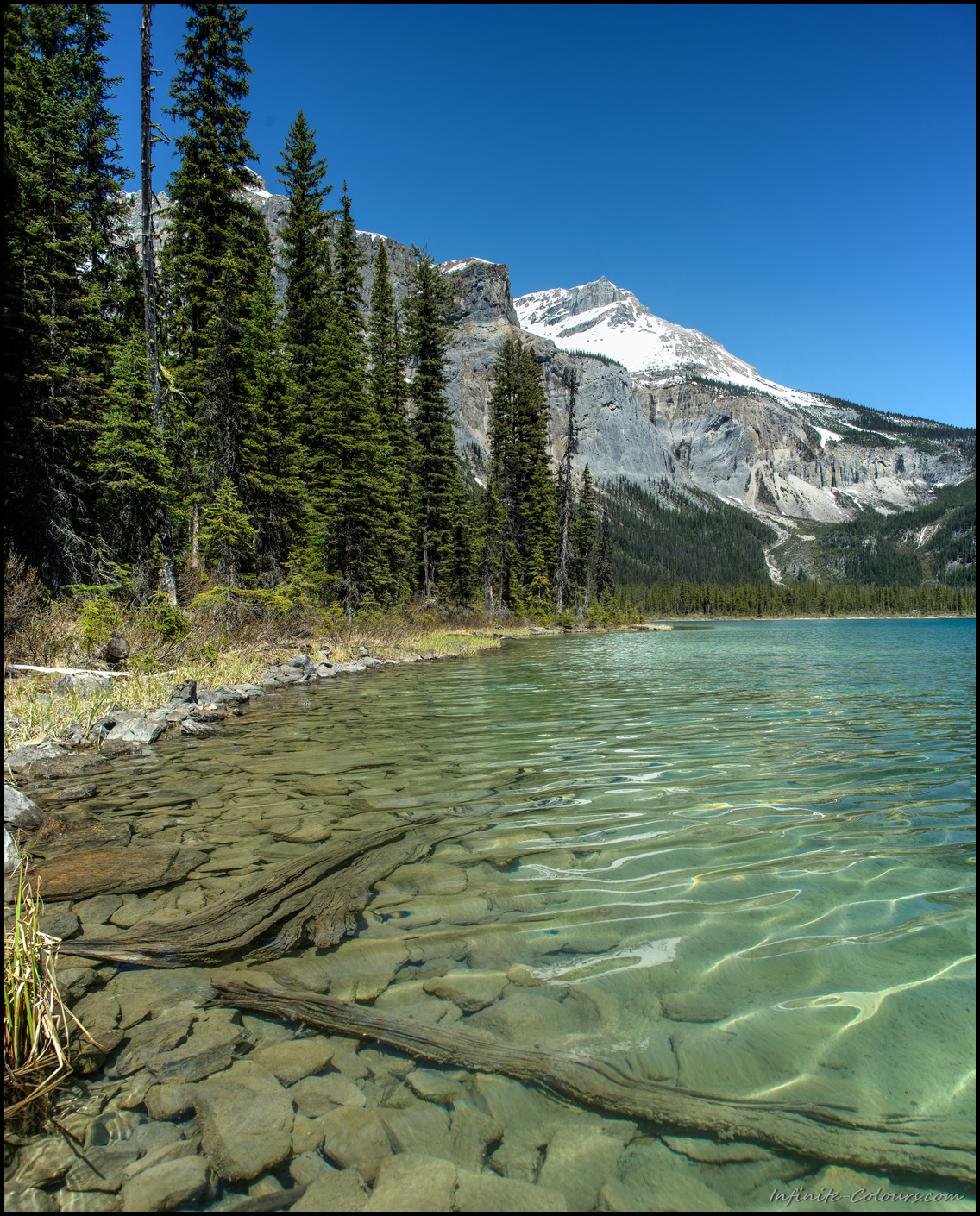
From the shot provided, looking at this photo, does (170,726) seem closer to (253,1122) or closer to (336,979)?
(336,979)

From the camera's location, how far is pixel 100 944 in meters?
3.32

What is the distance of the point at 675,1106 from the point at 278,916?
2.35 m

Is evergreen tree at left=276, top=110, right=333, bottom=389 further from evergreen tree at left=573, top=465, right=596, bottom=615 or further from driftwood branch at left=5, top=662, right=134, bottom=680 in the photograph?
evergreen tree at left=573, top=465, right=596, bottom=615

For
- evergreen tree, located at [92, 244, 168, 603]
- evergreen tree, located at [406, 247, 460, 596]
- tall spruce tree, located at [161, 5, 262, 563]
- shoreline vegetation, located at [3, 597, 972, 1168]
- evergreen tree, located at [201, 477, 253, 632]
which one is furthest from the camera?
evergreen tree, located at [406, 247, 460, 596]

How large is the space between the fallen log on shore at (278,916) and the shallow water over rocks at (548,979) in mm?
126

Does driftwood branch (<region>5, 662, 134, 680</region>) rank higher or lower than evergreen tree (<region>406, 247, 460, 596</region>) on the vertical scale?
lower

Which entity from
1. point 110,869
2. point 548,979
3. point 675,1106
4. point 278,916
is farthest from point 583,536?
point 675,1106

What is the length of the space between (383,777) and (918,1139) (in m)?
5.07

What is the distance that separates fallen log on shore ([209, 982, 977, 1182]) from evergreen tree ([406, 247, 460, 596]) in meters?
30.4

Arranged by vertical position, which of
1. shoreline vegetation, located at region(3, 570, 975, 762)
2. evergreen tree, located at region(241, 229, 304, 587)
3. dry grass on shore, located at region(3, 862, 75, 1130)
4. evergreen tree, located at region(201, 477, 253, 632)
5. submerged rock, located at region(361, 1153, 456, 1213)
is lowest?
submerged rock, located at region(361, 1153, 456, 1213)

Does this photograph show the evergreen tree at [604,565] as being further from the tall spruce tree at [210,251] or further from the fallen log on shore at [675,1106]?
the fallen log on shore at [675,1106]

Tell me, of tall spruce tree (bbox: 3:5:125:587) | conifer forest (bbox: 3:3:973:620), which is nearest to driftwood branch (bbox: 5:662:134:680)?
conifer forest (bbox: 3:3:973:620)

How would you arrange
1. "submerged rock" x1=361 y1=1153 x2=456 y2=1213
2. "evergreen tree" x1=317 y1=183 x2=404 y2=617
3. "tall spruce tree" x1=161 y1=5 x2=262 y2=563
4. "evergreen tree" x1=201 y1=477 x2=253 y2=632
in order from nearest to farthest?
"submerged rock" x1=361 y1=1153 x2=456 y2=1213
"evergreen tree" x1=201 y1=477 x2=253 y2=632
"tall spruce tree" x1=161 y1=5 x2=262 y2=563
"evergreen tree" x1=317 y1=183 x2=404 y2=617

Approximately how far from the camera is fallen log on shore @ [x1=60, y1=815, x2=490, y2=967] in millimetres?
3264
